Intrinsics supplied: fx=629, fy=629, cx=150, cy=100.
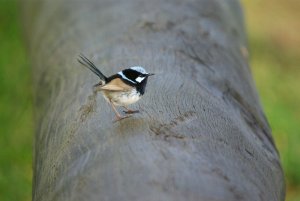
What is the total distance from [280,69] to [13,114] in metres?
2.82

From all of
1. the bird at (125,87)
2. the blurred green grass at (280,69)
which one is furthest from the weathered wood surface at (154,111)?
the blurred green grass at (280,69)

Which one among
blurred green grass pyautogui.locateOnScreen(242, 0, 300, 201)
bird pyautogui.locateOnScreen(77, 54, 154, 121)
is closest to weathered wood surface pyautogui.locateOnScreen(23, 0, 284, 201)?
bird pyautogui.locateOnScreen(77, 54, 154, 121)

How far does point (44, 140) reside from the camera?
2529mm

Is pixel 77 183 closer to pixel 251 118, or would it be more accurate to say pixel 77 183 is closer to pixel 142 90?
pixel 142 90

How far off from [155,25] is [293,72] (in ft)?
12.4

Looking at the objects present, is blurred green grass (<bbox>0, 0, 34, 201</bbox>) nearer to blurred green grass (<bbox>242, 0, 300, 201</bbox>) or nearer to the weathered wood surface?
the weathered wood surface

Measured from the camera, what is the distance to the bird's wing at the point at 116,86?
2285 mm

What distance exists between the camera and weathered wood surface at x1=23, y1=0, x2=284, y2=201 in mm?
1796

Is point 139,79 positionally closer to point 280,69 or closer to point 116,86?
point 116,86

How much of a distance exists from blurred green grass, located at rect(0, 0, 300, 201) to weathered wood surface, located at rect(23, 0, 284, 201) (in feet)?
4.75

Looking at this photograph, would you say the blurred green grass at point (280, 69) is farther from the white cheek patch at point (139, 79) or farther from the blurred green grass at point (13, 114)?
the white cheek patch at point (139, 79)

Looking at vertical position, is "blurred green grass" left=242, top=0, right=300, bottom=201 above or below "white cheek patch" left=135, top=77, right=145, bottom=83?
below

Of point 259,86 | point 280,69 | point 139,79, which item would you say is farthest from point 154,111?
point 280,69

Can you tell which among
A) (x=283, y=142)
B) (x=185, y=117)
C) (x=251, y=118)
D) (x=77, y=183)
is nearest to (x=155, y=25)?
(x=251, y=118)
